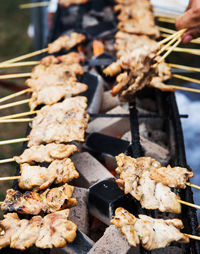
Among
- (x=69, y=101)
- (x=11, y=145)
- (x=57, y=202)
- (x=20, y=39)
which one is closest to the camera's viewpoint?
(x=57, y=202)

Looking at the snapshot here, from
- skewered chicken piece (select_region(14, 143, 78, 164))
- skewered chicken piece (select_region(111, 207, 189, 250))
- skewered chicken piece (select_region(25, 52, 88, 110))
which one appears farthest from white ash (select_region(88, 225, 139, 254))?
skewered chicken piece (select_region(25, 52, 88, 110))

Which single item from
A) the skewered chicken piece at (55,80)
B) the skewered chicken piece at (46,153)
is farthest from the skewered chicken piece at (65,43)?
the skewered chicken piece at (46,153)

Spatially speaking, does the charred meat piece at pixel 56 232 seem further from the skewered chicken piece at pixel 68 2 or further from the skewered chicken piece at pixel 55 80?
the skewered chicken piece at pixel 68 2

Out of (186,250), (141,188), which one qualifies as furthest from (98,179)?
(186,250)

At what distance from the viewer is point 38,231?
2.28 metres

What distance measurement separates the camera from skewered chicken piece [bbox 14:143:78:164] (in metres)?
2.82

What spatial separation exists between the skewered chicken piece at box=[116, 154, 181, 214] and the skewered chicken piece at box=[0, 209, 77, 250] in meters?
0.58

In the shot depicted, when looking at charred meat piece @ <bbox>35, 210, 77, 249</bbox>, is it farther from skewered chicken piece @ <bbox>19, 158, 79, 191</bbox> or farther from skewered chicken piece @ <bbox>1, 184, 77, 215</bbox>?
skewered chicken piece @ <bbox>19, 158, 79, 191</bbox>

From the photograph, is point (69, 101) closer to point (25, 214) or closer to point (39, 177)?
point (39, 177)

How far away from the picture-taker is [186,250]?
2.51m

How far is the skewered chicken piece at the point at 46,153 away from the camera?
282 cm

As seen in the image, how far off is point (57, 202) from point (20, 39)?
28.0 ft

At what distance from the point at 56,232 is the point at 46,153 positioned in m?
0.87

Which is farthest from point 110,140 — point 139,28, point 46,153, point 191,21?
point 139,28
